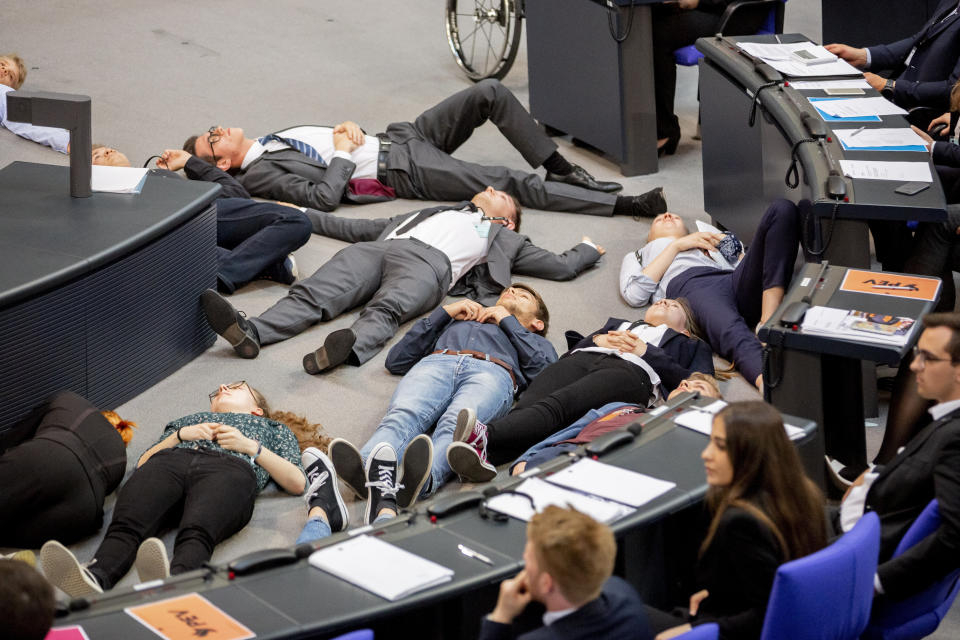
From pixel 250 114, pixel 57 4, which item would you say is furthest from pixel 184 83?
pixel 57 4

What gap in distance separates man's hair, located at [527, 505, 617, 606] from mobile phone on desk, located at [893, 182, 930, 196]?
7.56ft

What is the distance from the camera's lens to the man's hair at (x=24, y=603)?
2.03 m

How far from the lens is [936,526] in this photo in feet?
8.30

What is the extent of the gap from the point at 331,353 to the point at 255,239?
2.89 ft

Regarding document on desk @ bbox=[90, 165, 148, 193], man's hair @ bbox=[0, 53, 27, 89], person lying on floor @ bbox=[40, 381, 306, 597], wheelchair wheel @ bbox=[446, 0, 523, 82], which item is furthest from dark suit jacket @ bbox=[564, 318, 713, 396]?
man's hair @ bbox=[0, 53, 27, 89]

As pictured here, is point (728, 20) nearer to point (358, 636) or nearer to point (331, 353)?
point (331, 353)

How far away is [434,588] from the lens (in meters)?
2.41

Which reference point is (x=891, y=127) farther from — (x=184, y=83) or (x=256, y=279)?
(x=184, y=83)

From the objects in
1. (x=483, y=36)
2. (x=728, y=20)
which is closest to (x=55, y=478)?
(x=728, y=20)

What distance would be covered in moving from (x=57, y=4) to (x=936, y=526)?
8079 millimetres

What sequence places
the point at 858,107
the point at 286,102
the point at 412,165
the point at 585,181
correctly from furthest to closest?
the point at 286,102, the point at 585,181, the point at 412,165, the point at 858,107

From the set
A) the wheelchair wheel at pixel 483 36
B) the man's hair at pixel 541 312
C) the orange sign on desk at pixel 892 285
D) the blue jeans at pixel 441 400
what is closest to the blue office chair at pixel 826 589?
the orange sign on desk at pixel 892 285

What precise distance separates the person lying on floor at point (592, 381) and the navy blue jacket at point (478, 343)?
15 centimetres

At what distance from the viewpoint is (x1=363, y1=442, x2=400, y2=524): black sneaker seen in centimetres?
356
